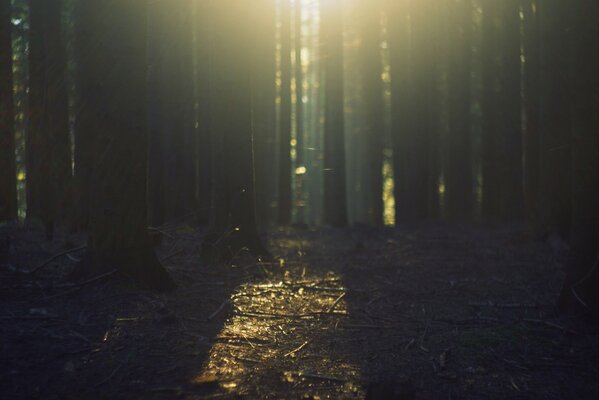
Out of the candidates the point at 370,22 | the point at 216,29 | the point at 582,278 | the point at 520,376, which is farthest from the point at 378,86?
the point at 520,376

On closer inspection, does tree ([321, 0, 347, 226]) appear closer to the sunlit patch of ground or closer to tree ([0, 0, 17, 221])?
tree ([0, 0, 17, 221])

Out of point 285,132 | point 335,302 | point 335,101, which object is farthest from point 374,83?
point 335,302

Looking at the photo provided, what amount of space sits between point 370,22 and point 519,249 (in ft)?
33.5

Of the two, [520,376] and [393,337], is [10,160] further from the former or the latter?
[520,376]

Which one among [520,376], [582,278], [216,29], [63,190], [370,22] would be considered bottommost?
[520,376]

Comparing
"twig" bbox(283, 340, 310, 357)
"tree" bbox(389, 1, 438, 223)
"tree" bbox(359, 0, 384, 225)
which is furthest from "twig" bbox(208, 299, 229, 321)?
"tree" bbox(359, 0, 384, 225)

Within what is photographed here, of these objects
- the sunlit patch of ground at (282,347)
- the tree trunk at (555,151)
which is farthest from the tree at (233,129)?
the tree trunk at (555,151)

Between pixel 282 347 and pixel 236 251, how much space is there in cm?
397

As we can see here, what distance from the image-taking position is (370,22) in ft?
62.6

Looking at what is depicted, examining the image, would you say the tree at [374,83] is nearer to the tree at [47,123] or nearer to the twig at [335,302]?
the tree at [47,123]

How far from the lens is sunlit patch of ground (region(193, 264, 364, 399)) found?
4.43 metres

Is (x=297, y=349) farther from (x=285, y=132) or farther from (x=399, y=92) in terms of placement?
(x=399, y=92)

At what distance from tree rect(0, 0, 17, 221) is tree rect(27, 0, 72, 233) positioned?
1.32 ft

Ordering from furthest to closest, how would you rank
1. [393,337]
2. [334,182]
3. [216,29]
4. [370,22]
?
[370,22] → [334,182] → [216,29] → [393,337]
